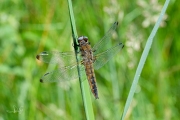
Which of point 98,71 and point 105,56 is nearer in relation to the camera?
point 105,56

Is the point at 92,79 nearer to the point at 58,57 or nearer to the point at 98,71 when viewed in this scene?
the point at 58,57

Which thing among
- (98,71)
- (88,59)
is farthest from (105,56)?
(98,71)

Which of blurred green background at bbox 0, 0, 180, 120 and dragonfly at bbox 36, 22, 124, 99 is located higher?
blurred green background at bbox 0, 0, 180, 120

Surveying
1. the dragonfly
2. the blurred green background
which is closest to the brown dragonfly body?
the dragonfly

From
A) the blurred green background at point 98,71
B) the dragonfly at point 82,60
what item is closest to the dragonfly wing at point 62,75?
the dragonfly at point 82,60

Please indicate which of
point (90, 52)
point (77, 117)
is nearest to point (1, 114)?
point (77, 117)

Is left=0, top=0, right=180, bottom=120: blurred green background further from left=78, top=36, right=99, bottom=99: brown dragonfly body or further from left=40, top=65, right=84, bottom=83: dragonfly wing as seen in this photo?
left=40, top=65, right=84, bottom=83: dragonfly wing

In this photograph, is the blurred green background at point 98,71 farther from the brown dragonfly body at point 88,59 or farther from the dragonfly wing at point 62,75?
the dragonfly wing at point 62,75
